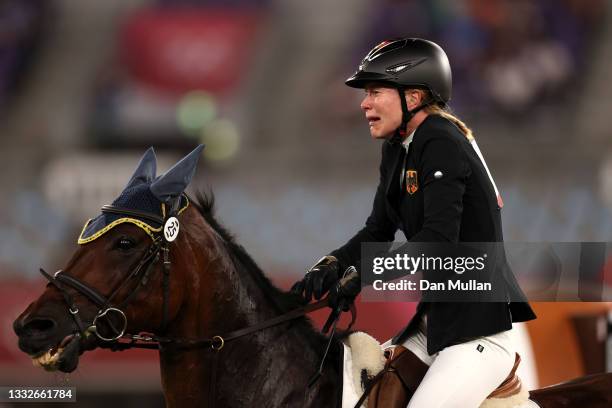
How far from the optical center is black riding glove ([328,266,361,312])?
Result: 327 centimetres

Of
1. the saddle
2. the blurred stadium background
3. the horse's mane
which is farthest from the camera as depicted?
the blurred stadium background

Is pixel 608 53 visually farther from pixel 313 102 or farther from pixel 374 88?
pixel 374 88

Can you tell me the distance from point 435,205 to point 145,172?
40.2 inches

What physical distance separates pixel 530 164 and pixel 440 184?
8.02 meters

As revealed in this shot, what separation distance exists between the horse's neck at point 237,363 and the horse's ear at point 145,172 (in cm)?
39

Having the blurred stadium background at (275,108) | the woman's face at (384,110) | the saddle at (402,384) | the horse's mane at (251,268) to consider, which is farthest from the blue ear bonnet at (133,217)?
the blurred stadium background at (275,108)

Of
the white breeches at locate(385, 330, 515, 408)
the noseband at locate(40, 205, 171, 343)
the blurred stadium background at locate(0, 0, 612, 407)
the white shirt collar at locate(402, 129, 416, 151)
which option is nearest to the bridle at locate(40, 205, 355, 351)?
the noseband at locate(40, 205, 171, 343)

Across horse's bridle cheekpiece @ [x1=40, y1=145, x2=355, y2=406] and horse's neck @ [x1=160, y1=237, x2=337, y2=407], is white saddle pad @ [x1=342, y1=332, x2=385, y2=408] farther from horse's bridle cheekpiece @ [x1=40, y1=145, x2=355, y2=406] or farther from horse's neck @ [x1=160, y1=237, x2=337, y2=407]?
horse's bridle cheekpiece @ [x1=40, y1=145, x2=355, y2=406]

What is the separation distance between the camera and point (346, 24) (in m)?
13.2

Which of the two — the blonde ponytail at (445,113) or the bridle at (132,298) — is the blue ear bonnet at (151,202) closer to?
the bridle at (132,298)

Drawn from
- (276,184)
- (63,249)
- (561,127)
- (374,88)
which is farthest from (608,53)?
(374,88)

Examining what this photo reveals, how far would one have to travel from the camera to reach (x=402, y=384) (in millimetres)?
3277

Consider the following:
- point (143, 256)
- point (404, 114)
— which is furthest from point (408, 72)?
point (143, 256)

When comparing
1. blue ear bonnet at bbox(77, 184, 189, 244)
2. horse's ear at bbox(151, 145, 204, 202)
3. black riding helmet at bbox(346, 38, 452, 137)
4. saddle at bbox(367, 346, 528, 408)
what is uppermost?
black riding helmet at bbox(346, 38, 452, 137)
